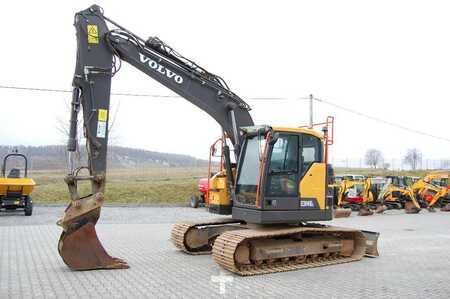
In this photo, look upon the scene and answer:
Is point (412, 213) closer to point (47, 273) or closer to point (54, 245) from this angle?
point (54, 245)

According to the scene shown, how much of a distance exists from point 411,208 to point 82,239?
19.5 metres

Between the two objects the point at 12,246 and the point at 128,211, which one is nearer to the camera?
the point at 12,246

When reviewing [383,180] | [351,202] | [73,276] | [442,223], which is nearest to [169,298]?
[73,276]

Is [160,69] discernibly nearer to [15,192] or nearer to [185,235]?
[185,235]

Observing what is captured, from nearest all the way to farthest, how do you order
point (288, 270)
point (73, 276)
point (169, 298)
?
point (169, 298)
point (73, 276)
point (288, 270)

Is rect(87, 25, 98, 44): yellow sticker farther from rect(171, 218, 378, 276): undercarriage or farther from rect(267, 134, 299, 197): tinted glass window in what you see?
Result: rect(171, 218, 378, 276): undercarriage

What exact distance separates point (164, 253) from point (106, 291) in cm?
362

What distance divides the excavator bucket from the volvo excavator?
14.4 meters

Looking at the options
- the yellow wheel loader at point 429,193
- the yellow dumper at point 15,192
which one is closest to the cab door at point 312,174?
the yellow dumper at point 15,192

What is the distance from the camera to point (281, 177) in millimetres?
9781

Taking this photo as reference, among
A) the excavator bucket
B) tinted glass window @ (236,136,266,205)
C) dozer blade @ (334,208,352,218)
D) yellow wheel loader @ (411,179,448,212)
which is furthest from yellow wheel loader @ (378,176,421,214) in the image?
tinted glass window @ (236,136,266,205)

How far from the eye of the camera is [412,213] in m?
24.2

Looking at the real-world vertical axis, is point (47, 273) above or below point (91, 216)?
below

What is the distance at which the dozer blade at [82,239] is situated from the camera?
878cm
